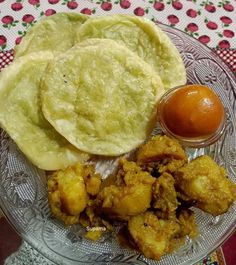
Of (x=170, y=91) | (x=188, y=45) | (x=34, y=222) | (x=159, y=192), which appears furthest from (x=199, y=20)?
(x=34, y=222)

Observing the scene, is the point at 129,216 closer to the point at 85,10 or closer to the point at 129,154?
the point at 129,154

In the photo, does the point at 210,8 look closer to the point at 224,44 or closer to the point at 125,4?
the point at 224,44

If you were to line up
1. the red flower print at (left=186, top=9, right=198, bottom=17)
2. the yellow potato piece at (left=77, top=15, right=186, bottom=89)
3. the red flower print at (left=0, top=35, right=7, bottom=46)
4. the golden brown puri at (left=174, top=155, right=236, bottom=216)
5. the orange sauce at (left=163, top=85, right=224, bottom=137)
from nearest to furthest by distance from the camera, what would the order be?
the golden brown puri at (left=174, top=155, right=236, bottom=216), the orange sauce at (left=163, top=85, right=224, bottom=137), the yellow potato piece at (left=77, top=15, right=186, bottom=89), the red flower print at (left=0, top=35, right=7, bottom=46), the red flower print at (left=186, top=9, right=198, bottom=17)

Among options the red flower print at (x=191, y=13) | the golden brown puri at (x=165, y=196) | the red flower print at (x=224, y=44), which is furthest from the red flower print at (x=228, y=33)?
the golden brown puri at (x=165, y=196)

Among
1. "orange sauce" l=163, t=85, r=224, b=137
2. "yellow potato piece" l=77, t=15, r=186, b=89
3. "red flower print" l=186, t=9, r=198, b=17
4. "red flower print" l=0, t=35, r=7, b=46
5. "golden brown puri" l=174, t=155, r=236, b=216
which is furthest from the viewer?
"red flower print" l=186, t=9, r=198, b=17

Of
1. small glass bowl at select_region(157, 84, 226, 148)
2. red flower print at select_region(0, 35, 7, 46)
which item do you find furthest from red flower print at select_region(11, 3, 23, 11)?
small glass bowl at select_region(157, 84, 226, 148)

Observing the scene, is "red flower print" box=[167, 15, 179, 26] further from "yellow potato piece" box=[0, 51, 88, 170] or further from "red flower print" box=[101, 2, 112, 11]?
"yellow potato piece" box=[0, 51, 88, 170]

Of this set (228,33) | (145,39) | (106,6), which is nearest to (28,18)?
(106,6)
